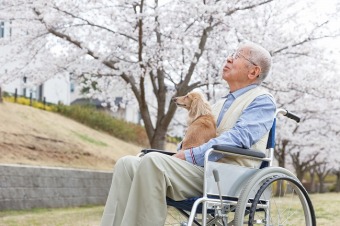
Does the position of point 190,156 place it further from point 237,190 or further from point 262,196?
point 262,196

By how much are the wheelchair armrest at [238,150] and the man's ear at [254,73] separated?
42cm

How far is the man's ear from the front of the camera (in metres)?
3.30

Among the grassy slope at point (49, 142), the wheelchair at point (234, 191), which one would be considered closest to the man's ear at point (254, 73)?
the wheelchair at point (234, 191)

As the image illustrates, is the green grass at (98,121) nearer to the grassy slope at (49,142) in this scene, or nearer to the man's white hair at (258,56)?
the grassy slope at (49,142)

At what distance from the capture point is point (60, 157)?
1335 centimetres

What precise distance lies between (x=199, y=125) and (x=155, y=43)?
273 inches

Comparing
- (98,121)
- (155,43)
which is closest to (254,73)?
(155,43)

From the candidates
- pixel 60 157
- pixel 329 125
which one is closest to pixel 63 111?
pixel 60 157

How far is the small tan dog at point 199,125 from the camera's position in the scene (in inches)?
126

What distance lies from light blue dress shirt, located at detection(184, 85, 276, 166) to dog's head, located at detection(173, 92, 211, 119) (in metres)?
0.20

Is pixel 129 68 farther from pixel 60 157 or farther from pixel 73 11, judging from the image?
pixel 60 157

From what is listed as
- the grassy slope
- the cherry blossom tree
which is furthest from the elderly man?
the grassy slope

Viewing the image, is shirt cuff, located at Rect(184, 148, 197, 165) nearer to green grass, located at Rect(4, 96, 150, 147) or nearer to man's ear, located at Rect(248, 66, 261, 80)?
man's ear, located at Rect(248, 66, 261, 80)

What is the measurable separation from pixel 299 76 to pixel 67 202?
4.47m
